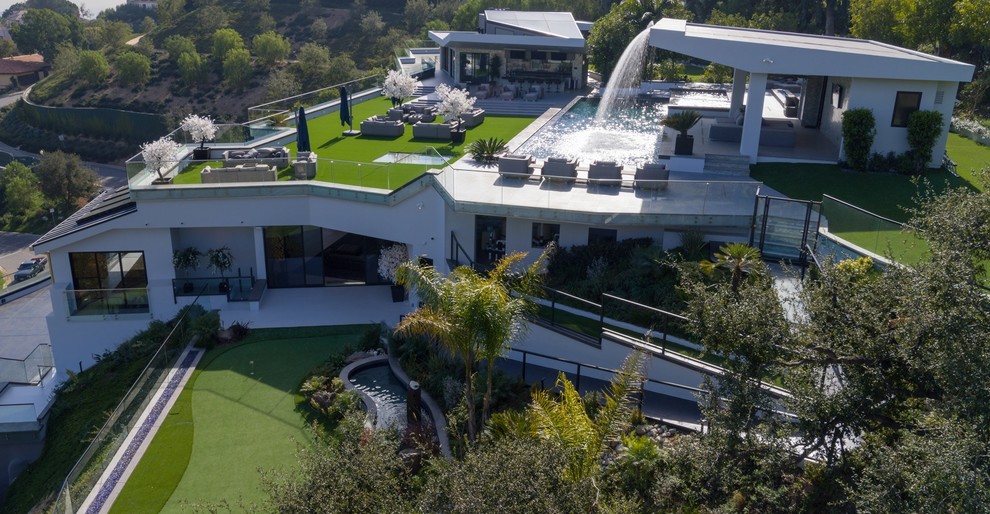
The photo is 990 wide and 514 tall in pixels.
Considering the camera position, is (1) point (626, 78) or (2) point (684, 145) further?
(1) point (626, 78)

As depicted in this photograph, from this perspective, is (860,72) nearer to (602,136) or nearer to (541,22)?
(602,136)

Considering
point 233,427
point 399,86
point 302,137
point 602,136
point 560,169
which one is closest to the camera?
point 233,427

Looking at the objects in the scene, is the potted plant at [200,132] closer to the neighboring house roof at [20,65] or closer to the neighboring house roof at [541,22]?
the neighboring house roof at [541,22]

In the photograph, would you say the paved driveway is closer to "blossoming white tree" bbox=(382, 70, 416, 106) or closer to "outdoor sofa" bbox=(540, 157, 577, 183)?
"blossoming white tree" bbox=(382, 70, 416, 106)

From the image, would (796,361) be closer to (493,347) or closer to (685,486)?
(685,486)

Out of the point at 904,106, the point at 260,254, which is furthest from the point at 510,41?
the point at 904,106

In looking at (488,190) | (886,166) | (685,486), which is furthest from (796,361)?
(886,166)
